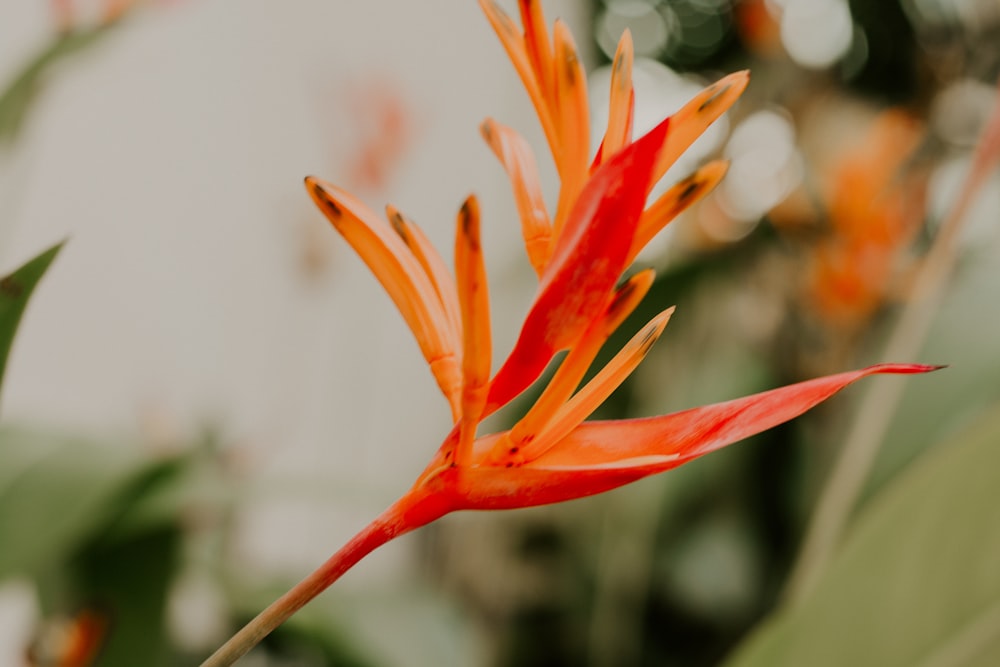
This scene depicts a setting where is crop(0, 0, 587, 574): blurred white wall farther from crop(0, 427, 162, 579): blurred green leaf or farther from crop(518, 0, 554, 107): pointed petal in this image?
crop(518, 0, 554, 107): pointed petal

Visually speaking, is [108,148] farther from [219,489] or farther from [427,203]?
[427,203]

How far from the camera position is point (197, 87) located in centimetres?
56

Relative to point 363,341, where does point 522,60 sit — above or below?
above

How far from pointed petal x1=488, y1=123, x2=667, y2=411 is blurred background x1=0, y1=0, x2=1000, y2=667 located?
5.7 inches

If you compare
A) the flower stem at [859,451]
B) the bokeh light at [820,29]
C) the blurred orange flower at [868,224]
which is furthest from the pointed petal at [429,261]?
the bokeh light at [820,29]

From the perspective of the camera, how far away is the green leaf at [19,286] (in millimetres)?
131

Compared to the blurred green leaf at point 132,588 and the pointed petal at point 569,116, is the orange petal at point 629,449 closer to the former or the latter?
the pointed petal at point 569,116

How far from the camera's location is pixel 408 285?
0.39 ft

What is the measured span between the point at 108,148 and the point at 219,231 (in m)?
0.14

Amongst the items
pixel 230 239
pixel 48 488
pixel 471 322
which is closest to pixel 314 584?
pixel 471 322

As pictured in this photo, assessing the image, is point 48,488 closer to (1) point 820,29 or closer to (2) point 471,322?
(2) point 471,322

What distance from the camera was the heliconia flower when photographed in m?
0.10

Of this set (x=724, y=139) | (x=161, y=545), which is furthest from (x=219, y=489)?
(x=724, y=139)

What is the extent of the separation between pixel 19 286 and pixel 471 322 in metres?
0.08
